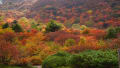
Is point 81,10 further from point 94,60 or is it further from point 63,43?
point 94,60

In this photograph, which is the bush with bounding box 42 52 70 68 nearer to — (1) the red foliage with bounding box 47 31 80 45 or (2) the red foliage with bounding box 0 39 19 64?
(2) the red foliage with bounding box 0 39 19 64

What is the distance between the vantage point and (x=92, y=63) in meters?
9.09

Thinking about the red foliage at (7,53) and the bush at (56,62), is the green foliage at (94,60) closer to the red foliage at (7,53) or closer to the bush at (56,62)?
the bush at (56,62)

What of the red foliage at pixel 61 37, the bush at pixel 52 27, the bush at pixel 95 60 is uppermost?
the bush at pixel 95 60

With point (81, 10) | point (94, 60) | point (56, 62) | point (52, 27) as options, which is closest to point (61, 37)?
point (52, 27)

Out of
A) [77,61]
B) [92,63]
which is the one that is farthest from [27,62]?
[92,63]

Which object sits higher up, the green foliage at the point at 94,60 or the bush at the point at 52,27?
the green foliage at the point at 94,60

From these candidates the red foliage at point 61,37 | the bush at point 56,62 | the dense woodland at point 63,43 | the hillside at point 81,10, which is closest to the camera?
the dense woodland at point 63,43

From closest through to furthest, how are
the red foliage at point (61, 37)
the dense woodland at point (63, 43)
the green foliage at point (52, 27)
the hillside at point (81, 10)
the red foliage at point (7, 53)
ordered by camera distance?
1. the dense woodland at point (63, 43)
2. the red foliage at point (7, 53)
3. the red foliage at point (61, 37)
4. the green foliage at point (52, 27)
5. the hillside at point (81, 10)

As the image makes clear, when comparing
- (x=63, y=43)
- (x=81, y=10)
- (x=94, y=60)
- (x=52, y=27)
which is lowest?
(x=63, y=43)

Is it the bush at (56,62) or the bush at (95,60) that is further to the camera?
the bush at (56,62)

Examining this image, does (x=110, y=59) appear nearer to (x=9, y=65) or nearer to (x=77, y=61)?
(x=77, y=61)

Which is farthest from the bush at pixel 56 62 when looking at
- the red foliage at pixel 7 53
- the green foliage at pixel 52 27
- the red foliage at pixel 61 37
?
the green foliage at pixel 52 27

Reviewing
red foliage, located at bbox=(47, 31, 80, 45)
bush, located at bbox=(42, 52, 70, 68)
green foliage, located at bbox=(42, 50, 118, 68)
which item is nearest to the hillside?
red foliage, located at bbox=(47, 31, 80, 45)
